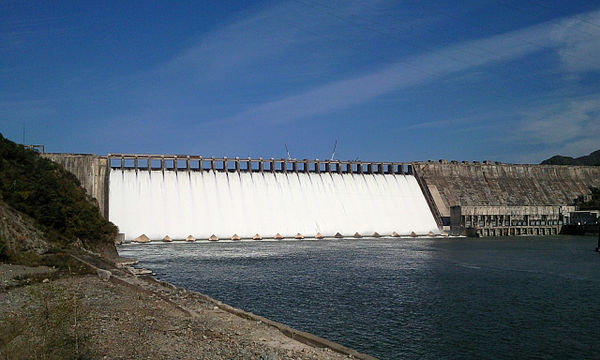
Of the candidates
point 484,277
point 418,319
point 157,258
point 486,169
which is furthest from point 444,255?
point 486,169

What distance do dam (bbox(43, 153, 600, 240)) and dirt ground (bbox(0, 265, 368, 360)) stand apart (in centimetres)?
3164

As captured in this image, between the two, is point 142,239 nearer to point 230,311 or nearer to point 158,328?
point 230,311

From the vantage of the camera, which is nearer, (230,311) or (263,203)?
(230,311)

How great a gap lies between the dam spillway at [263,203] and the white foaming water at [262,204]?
0.26 ft

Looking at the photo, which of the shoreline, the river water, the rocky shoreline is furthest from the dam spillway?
the rocky shoreline

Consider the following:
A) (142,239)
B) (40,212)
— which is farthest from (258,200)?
(40,212)

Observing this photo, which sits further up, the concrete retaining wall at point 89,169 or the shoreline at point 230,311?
the concrete retaining wall at point 89,169

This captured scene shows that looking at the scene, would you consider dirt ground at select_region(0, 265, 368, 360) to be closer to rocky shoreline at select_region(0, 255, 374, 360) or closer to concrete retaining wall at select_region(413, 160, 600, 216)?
rocky shoreline at select_region(0, 255, 374, 360)

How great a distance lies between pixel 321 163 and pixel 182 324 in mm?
47370

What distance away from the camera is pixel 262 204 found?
52.4 metres

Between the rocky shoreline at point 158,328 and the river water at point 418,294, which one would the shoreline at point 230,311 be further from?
the river water at point 418,294

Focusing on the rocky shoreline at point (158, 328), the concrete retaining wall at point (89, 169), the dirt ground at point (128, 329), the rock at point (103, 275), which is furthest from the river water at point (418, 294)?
the concrete retaining wall at point (89, 169)

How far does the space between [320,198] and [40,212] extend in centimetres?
3130

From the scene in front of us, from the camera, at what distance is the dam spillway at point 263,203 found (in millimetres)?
47562
